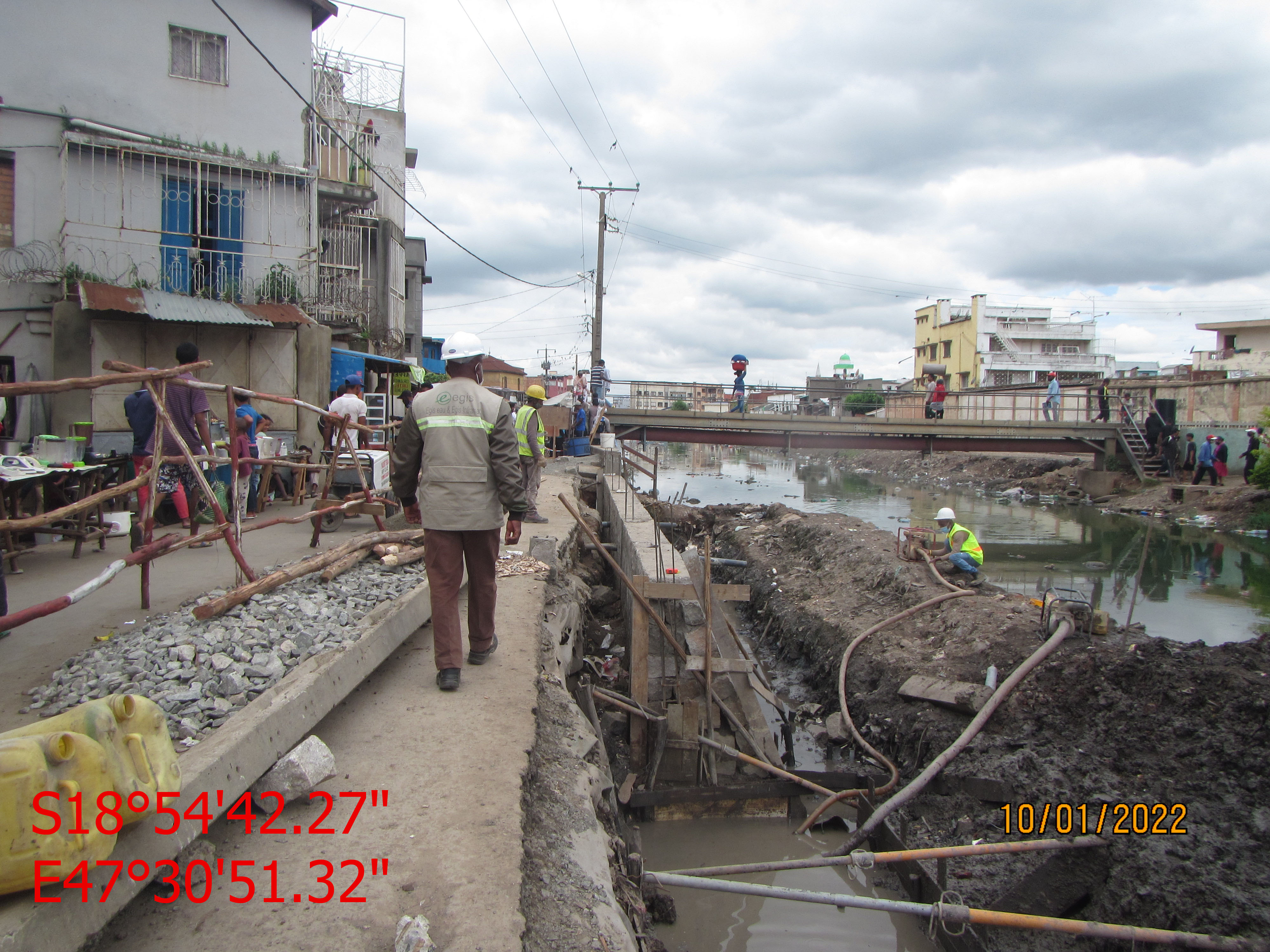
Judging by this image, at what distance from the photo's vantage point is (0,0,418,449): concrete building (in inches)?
424

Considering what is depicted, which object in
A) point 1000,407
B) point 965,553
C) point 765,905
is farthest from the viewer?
point 1000,407

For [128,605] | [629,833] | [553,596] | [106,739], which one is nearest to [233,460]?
[128,605]

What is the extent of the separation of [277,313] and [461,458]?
31.3 ft

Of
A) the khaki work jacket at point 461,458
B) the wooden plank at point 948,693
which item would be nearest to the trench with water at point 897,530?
the wooden plank at point 948,693

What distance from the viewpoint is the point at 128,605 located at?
4.82 meters

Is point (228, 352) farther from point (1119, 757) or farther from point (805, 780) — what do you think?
point (1119, 757)

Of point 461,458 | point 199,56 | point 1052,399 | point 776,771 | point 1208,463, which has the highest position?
point 199,56

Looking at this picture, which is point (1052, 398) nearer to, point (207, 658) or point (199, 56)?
point (199, 56)

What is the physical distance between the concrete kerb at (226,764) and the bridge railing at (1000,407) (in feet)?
70.4

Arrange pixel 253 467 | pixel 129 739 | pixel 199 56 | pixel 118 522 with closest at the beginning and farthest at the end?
pixel 129 739 < pixel 118 522 < pixel 253 467 < pixel 199 56

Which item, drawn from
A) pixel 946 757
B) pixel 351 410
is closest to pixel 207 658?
pixel 946 757

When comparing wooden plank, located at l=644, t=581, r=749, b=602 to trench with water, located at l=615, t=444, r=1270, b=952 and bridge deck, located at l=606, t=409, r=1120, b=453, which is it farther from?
bridge deck, located at l=606, t=409, r=1120, b=453

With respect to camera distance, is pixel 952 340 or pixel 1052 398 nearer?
pixel 1052 398
